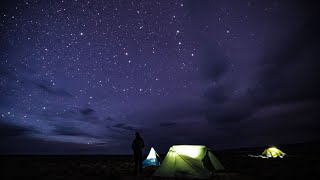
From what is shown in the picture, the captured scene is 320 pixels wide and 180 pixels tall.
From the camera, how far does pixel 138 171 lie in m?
13.6

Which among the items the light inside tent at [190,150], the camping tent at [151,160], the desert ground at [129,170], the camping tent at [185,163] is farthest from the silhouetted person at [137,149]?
the camping tent at [151,160]

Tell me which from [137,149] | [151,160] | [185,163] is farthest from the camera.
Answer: [151,160]

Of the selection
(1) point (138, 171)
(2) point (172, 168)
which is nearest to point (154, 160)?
A: (1) point (138, 171)

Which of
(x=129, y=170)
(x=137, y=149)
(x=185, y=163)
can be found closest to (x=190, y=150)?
(x=185, y=163)

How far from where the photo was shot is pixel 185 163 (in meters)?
11.9

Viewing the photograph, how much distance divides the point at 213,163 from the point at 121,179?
715 centimetres

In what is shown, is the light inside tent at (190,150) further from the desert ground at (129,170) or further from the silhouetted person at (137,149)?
the silhouetted person at (137,149)

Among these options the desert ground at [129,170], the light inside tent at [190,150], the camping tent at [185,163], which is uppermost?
the light inside tent at [190,150]

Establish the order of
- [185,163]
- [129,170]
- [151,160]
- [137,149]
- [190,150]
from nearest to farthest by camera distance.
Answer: [185,163]
[137,149]
[190,150]
[129,170]
[151,160]

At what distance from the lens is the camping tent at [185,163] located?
1151cm

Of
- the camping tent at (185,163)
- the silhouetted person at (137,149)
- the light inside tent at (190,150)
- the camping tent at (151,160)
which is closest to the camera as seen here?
the camping tent at (185,163)

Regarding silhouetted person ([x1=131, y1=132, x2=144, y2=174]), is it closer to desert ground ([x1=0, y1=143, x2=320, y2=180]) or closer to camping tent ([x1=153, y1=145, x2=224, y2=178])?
desert ground ([x1=0, y1=143, x2=320, y2=180])

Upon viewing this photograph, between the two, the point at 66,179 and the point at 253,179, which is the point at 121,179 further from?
the point at 253,179

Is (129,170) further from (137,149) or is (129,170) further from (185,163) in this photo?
(185,163)
